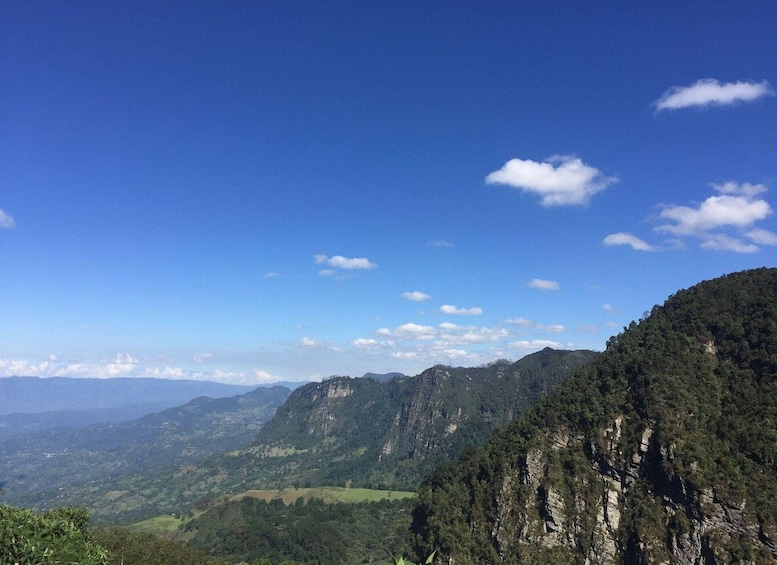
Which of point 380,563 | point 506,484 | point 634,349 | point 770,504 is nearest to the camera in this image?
point 770,504

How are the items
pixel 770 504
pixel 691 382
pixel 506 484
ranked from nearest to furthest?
pixel 770 504 < pixel 691 382 < pixel 506 484

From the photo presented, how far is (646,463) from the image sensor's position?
310 ft

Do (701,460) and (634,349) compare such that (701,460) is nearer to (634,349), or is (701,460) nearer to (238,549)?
(634,349)

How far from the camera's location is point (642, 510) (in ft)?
296

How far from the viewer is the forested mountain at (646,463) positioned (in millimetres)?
80750

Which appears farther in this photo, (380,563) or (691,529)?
(380,563)

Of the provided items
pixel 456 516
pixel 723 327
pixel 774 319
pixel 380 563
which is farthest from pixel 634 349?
pixel 380 563

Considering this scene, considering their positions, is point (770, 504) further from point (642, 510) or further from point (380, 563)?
point (380, 563)

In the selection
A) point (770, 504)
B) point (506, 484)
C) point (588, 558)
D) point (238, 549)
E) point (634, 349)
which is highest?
point (634, 349)

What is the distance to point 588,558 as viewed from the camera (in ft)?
301

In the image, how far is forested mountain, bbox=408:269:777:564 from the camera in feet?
265

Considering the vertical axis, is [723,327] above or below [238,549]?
above

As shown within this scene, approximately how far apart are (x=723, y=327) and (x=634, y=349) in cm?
2281

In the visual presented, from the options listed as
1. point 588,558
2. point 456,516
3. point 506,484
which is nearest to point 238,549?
point 456,516
